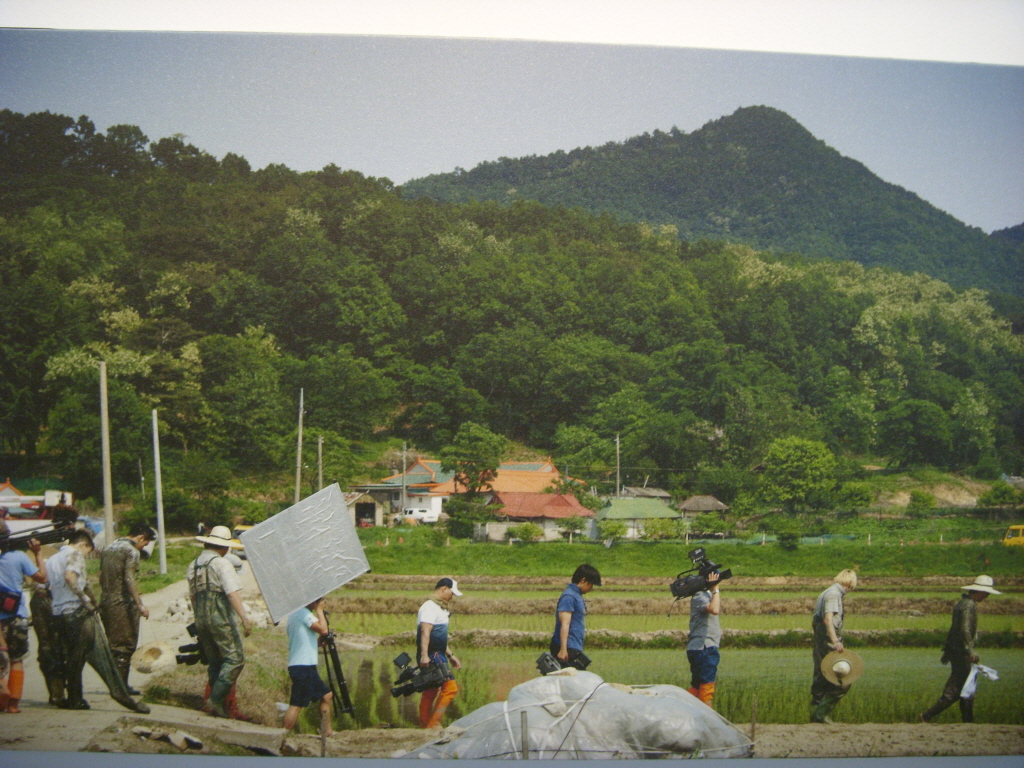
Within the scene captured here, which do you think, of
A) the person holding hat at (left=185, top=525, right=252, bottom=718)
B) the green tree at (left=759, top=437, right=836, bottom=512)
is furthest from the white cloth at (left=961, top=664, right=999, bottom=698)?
the person holding hat at (left=185, top=525, right=252, bottom=718)

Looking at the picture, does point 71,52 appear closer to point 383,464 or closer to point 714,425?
point 383,464

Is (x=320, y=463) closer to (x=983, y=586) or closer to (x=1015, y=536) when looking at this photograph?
(x=983, y=586)

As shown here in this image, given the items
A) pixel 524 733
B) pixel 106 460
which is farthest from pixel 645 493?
pixel 106 460

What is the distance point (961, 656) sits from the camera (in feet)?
22.0

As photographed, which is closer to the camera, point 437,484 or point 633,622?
point 437,484

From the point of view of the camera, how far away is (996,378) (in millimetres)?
8609

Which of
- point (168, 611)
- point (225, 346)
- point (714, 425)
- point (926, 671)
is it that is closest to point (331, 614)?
point (168, 611)

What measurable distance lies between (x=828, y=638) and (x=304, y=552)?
11.7 feet

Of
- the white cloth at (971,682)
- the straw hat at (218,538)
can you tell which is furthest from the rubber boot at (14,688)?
the white cloth at (971,682)

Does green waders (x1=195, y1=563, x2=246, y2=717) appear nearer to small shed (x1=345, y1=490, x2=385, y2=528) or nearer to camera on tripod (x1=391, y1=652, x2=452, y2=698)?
camera on tripod (x1=391, y1=652, x2=452, y2=698)

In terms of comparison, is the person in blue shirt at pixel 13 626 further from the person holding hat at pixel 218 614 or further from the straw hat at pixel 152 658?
the person holding hat at pixel 218 614

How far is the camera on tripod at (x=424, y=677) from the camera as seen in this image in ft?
19.8

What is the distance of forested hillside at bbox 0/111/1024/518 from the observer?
26.3 ft

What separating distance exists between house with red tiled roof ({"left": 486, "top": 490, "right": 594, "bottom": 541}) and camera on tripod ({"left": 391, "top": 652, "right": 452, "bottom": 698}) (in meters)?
1.98
